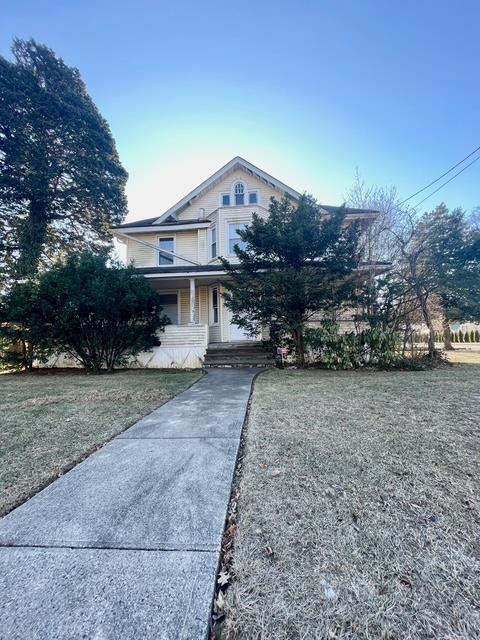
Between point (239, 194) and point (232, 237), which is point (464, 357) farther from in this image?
point (239, 194)

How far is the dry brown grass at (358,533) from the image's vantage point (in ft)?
4.02

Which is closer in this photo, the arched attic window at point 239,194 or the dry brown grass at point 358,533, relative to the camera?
Result: the dry brown grass at point 358,533

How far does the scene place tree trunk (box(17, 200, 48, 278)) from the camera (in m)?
17.9

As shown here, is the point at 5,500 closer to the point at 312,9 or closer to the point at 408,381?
the point at 408,381

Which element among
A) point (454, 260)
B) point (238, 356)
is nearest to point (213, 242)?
point (238, 356)

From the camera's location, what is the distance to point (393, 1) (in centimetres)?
874

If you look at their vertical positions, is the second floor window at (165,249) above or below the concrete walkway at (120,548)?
above

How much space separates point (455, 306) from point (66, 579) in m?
13.1

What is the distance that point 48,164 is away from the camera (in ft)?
61.8

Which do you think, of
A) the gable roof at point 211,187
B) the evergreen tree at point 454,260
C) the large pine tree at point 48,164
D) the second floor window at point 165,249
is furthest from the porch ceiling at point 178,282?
the large pine tree at point 48,164

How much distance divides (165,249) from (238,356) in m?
7.49

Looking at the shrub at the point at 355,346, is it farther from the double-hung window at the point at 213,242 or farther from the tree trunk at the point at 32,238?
the tree trunk at the point at 32,238

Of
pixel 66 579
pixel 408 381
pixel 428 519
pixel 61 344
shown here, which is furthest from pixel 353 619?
pixel 61 344

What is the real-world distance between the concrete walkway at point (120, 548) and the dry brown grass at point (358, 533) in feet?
0.75
